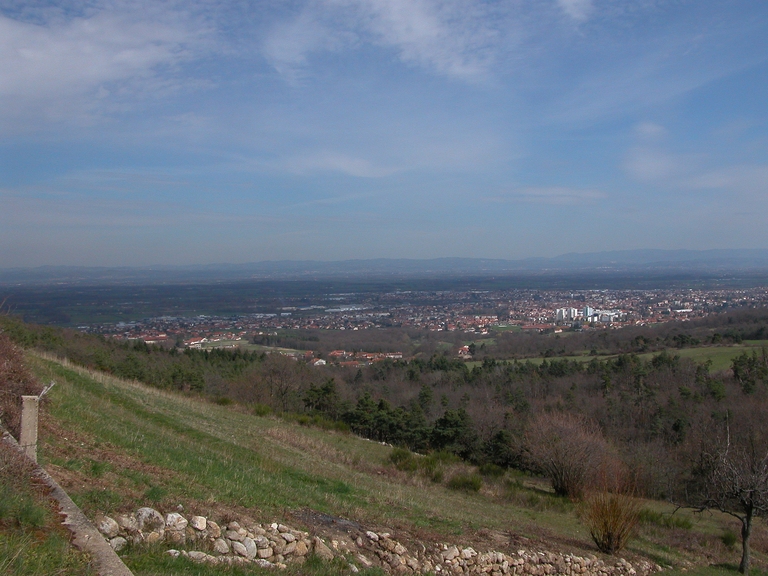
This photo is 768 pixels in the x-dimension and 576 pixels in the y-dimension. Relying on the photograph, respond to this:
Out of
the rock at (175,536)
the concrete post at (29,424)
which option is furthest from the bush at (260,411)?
the rock at (175,536)

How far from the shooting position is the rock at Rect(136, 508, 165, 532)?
209 inches

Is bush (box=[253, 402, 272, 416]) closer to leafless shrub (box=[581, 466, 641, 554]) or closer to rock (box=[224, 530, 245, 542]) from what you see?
leafless shrub (box=[581, 466, 641, 554])

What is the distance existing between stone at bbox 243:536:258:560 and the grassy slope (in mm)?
681

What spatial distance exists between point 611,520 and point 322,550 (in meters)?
6.85

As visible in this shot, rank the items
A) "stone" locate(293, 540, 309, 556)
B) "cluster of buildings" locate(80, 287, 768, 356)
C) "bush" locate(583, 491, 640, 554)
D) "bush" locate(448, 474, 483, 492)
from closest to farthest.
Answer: "stone" locate(293, 540, 309, 556)
"bush" locate(583, 491, 640, 554)
"bush" locate(448, 474, 483, 492)
"cluster of buildings" locate(80, 287, 768, 356)

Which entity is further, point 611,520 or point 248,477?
point 611,520

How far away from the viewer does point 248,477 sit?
902 cm

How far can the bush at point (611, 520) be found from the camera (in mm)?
10758

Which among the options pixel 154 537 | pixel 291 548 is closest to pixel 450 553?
pixel 291 548

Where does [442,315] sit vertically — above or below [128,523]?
below

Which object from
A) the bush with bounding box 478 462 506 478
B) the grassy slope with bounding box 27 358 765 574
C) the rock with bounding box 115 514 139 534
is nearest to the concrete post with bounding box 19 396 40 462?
the grassy slope with bounding box 27 358 765 574

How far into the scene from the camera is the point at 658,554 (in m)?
12.3

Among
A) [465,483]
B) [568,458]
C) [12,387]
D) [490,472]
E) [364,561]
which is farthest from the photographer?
[490,472]

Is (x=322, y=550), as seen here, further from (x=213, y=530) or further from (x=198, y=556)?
(x=198, y=556)
